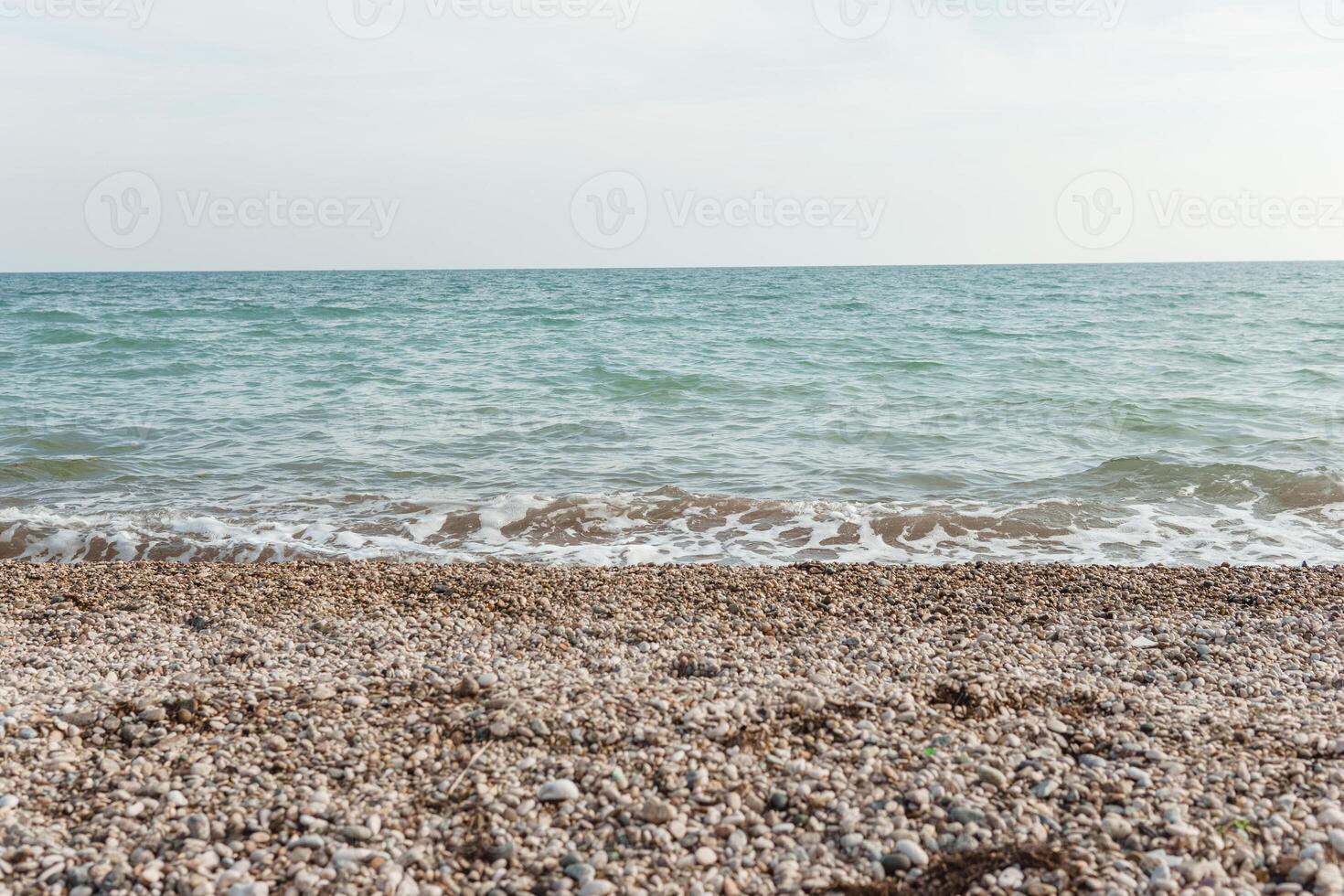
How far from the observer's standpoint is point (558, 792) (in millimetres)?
3938

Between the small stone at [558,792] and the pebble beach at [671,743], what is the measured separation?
1cm

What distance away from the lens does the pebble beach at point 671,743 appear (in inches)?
138

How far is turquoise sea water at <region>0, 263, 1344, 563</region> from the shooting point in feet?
31.1

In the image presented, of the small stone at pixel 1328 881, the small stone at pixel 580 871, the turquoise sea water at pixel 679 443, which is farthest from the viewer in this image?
the turquoise sea water at pixel 679 443

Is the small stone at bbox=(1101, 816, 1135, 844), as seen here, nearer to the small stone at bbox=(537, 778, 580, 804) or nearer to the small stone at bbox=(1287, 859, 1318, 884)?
the small stone at bbox=(1287, 859, 1318, 884)

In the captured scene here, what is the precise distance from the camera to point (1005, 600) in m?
6.83

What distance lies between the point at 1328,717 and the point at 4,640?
7.62 meters

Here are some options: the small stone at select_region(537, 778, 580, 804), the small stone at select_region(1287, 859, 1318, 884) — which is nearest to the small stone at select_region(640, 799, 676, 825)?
the small stone at select_region(537, 778, 580, 804)

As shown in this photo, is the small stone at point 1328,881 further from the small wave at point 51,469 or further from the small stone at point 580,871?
the small wave at point 51,469

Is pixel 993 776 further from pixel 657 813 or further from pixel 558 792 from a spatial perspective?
pixel 558 792

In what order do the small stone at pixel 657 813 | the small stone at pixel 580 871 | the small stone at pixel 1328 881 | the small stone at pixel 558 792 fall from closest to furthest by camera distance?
the small stone at pixel 1328 881, the small stone at pixel 580 871, the small stone at pixel 657 813, the small stone at pixel 558 792

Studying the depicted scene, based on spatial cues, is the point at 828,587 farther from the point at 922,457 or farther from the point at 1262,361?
the point at 1262,361

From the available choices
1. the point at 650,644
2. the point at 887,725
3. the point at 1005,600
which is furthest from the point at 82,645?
the point at 1005,600

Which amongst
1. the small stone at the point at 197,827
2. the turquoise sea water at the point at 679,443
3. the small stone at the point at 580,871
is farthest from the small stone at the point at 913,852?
the turquoise sea water at the point at 679,443
